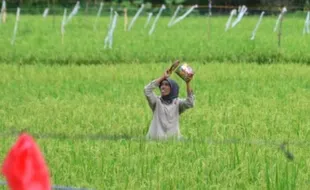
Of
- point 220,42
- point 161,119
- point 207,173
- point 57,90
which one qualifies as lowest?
point 220,42

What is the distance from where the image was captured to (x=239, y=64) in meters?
12.6

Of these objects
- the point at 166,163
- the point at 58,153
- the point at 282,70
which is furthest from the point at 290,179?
the point at 282,70

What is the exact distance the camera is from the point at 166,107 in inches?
226

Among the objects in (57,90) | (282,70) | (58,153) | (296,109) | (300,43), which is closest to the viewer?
(58,153)

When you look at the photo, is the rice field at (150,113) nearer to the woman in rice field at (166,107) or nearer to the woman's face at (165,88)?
the woman in rice field at (166,107)

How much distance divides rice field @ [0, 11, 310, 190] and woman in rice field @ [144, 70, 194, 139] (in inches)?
8.3

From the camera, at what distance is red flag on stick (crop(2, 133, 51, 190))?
1.04m

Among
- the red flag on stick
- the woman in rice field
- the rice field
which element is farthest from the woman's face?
the red flag on stick

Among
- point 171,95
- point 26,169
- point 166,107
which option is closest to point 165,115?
point 166,107

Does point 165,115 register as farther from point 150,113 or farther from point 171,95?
point 150,113

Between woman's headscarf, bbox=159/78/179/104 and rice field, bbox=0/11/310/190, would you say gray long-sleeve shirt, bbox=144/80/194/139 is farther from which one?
rice field, bbox=0/11/310/190

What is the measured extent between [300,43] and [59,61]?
15.6 ft

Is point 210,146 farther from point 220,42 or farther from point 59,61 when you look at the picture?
point 220,42

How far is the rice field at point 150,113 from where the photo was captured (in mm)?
4113
